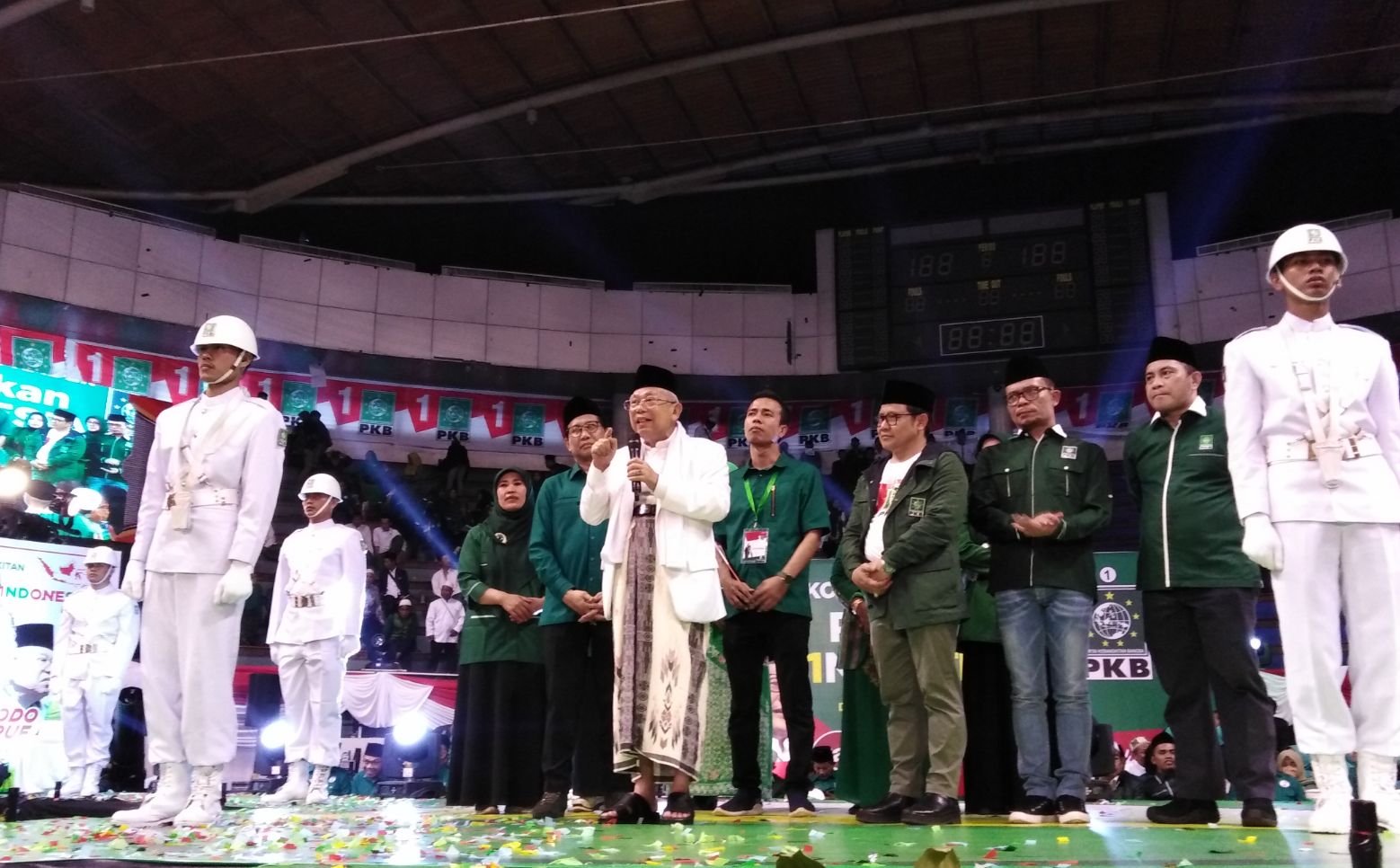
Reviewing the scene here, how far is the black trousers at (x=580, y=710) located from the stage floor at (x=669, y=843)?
358 millimetres

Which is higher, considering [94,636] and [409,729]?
[94,636]

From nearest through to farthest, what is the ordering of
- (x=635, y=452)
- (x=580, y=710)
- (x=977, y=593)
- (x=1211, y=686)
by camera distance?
(x=635, y=452) → (x=1211, y=686) → (x=977, y=593) → (x=580, y=710)

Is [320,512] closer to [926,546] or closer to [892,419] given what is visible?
[892,419]

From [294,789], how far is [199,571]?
2.88 metres

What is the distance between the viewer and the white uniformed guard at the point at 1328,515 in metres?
3.43

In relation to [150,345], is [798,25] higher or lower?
higher

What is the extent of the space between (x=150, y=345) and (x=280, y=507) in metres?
2.74

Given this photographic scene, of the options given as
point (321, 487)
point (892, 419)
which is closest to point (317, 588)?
point (321, 487)

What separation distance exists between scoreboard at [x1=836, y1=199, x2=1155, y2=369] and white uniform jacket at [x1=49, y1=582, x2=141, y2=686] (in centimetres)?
921

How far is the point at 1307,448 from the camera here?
356 centimetres

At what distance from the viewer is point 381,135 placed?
15055 millimetres

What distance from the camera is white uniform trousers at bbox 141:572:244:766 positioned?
413 cm

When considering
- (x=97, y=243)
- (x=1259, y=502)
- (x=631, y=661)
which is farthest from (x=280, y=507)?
(x=1259, y=502)

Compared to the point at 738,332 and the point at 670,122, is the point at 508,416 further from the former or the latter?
the point at 670,122
